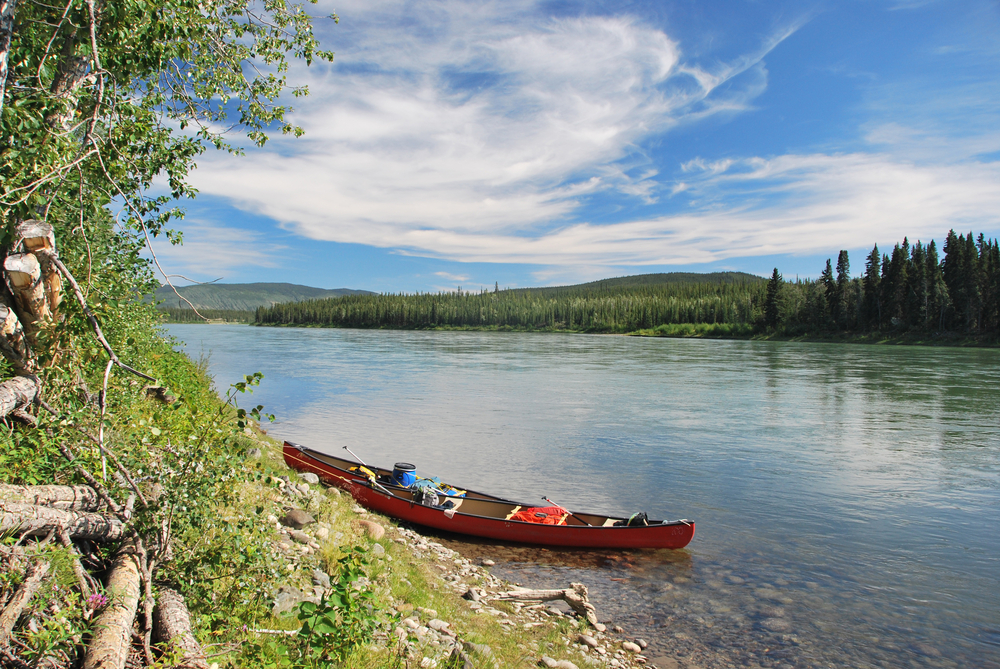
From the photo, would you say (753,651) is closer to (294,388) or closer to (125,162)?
(125,162)

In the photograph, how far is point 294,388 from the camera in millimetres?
35531

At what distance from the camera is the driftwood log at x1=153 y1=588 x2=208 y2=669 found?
160 inches

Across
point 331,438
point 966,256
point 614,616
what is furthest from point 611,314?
point 614,616

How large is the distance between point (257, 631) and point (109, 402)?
3.95 m

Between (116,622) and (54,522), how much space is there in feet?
3.45

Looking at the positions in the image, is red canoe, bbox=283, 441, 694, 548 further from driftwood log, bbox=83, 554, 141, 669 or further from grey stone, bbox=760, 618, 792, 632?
driftwood log, bbox=83, 554, 141, 669

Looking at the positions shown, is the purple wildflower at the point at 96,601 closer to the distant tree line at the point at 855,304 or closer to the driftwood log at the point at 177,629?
the driftwood log at the point at 177,629

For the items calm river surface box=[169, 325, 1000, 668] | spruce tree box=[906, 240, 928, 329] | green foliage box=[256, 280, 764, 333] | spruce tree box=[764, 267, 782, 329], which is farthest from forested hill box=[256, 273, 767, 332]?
calm river surface box=[169, 325, 1000, 668]

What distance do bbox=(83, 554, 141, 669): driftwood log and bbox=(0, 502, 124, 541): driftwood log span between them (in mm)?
296

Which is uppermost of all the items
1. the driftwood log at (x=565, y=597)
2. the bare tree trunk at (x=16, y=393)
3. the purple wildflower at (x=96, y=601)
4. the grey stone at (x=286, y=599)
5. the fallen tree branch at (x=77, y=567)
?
the bare tree trunk at (x=16, y=393)

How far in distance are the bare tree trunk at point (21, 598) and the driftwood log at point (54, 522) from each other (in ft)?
1.12

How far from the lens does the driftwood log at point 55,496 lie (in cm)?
451

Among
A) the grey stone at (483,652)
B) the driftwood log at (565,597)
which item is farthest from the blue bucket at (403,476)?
the grey stone at (483,652)

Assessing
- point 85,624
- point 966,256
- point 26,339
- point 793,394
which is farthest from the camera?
point 966,256
